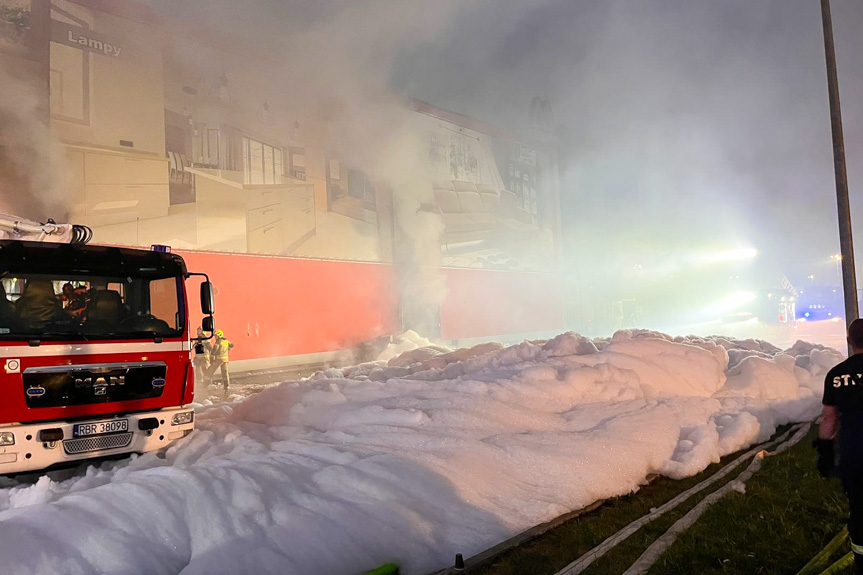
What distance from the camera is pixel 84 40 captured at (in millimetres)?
11875

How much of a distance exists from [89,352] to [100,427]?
0.62m

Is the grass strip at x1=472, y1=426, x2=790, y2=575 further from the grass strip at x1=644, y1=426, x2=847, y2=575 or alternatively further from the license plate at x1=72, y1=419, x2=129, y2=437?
the license plate at x1=72, y1=419, x2=129, y2=437

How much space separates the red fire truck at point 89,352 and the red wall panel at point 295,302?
7557mm

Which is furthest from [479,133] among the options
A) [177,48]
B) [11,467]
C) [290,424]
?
[11,467]

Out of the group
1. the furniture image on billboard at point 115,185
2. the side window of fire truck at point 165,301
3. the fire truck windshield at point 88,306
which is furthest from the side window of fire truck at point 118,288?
the furniture image on billboard at point 115,185

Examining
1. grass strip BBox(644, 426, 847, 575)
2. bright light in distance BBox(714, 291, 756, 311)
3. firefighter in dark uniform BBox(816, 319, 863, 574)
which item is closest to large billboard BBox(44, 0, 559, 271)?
grass strip BBox(644, 426, 847, 575)

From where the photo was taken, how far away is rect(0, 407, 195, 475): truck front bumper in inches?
162

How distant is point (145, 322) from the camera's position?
16.5 feet

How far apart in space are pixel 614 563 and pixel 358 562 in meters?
1.44

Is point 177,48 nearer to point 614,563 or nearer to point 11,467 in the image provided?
point 11,467

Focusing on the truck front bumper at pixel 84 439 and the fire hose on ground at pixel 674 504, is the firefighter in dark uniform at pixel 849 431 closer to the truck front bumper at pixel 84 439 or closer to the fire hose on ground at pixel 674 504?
the fire hose on ground at pixel 674 504

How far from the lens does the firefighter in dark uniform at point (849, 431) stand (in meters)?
2.62

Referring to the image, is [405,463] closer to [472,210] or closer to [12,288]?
[12,288]

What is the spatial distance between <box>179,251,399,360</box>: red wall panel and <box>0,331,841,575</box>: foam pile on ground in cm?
742
